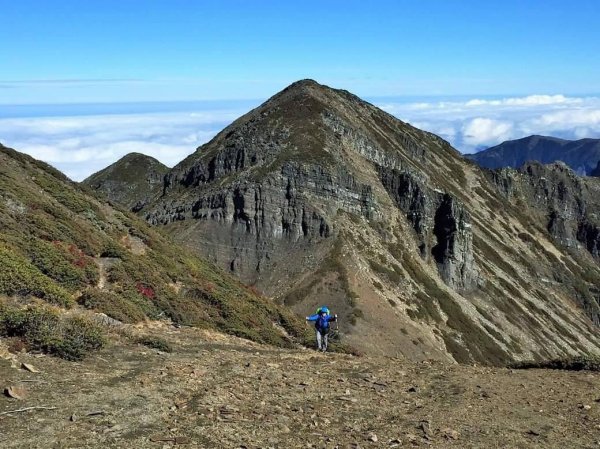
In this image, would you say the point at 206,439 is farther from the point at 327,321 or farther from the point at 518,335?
the point at 518,335

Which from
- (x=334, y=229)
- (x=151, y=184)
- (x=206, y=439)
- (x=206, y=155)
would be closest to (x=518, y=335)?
(x=334, y=229)

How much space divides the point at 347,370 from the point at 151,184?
173 metres

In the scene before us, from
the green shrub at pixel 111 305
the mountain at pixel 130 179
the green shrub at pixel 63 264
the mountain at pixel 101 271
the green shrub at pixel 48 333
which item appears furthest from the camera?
the mountain at pixel 130 179

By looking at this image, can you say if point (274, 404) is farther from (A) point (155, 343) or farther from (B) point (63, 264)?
(B) point (63, 264)

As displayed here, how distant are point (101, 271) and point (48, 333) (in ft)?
31.5

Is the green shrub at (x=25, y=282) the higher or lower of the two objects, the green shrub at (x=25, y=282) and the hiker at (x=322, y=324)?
the higher

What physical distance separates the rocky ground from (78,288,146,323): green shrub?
232cm

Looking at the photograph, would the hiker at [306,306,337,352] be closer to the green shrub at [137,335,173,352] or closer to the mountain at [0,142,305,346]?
the mountain at [0,142,305,346]

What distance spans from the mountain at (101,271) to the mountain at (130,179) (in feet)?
458

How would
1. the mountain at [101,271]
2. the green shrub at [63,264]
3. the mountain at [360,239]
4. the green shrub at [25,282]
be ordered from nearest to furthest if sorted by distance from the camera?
the green shrub at [25,282]
the mountain at [101,271]
the green shrub at [63,264]
the mountain at [360,239]

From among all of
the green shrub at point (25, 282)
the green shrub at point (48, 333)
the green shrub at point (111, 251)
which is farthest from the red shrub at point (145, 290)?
the green shrub at point (48, 333)

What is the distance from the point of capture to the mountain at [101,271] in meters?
20.7

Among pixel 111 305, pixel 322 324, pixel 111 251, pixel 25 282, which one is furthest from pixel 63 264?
pixel 322 324

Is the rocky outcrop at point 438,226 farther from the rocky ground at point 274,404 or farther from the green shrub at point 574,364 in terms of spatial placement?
the rocky ground at point 274,404
